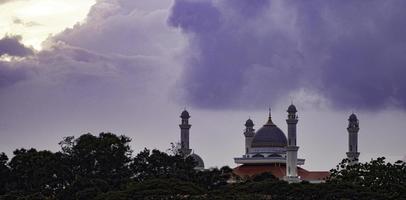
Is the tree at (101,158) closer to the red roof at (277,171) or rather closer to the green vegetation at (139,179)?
the green vegetation at (139,179)

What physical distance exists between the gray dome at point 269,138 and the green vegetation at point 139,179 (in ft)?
204

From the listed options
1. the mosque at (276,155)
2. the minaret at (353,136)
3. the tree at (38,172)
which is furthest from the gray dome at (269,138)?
the tree at (38,172)

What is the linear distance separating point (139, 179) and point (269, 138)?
7315 centimetres

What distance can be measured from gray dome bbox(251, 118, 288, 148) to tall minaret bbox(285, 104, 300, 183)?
1.28 meters

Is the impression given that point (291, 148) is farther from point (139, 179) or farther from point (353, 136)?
point (139, 179)

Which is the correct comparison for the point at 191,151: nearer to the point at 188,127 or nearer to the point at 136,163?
the point at 188,127

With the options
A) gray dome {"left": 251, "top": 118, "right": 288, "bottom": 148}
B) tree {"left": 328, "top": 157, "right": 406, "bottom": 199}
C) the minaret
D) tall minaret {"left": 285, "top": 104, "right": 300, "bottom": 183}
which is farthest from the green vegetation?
the minaret

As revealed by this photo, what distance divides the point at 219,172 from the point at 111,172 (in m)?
9.93

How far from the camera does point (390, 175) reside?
97.4 m

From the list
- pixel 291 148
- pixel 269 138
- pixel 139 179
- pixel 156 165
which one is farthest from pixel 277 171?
pixel 139 179

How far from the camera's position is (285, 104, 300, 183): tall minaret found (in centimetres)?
17362

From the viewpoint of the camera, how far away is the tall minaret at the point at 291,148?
173625 millimetres

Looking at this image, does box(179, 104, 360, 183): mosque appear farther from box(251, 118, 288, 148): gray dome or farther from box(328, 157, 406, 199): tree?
box(328, 157, 406, 199): tree

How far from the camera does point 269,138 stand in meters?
180
